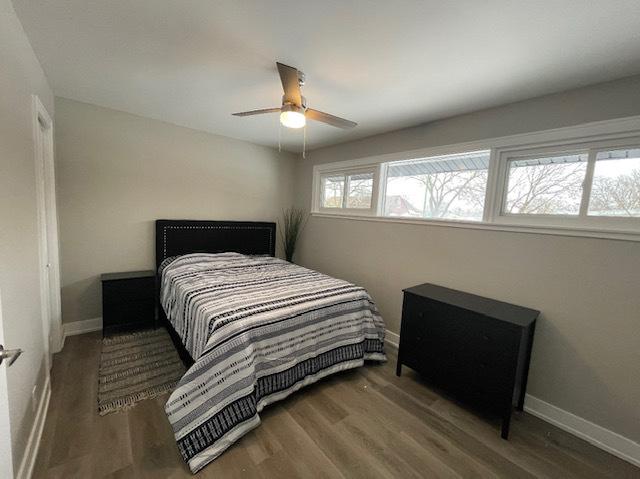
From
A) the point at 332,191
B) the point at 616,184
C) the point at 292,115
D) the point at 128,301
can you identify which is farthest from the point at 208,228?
the point at 616,184

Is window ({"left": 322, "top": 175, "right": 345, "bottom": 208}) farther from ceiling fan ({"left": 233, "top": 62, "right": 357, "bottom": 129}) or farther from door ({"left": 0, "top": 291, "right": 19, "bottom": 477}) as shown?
door ({"left": 0, "top": 291, "right": 19, "bottom": 477})

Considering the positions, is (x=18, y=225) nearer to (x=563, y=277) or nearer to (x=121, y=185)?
(x=121, y=185)

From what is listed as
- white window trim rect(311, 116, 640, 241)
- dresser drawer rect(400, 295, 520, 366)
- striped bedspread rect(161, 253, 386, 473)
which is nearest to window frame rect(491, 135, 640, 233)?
white window trim rect(311, 116, 640, 241)

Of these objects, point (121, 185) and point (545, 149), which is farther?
point (121, 185)

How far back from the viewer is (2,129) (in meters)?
1.21

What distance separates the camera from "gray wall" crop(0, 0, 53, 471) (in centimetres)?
124

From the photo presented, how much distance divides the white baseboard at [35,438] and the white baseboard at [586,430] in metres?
3.12

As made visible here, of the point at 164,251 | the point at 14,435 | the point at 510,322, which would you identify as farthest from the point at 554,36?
the point at 164,251

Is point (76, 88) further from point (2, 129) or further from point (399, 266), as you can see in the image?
point (399, 266)

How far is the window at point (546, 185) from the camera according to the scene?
1.95 meters

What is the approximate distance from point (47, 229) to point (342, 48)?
271 centimetres

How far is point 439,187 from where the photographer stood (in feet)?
9.04

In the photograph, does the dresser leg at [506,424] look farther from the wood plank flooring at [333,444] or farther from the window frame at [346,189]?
the window frame at [346,189]

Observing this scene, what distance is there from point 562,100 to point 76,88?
152 inches
